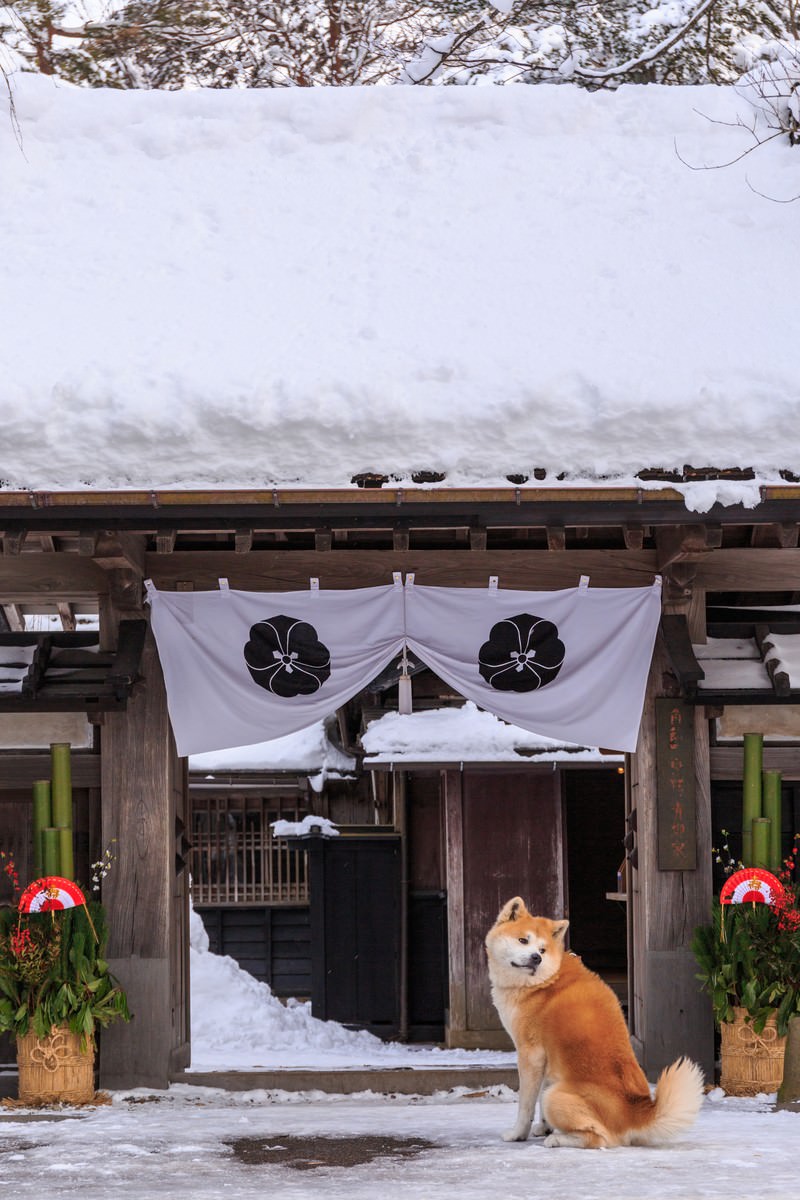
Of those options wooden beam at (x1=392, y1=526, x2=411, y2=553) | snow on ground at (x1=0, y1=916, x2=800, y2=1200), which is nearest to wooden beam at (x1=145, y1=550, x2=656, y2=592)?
wooden beam at (x1=392, y1=526, x2=411, y2=553)

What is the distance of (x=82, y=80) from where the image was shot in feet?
54.5

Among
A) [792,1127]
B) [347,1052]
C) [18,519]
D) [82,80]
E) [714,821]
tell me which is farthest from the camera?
[82,80]

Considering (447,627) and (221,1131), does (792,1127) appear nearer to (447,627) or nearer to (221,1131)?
(221,1131)

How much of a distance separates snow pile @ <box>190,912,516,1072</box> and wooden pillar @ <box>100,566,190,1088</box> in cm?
365

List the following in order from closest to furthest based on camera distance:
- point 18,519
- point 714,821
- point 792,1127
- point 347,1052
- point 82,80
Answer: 1. point 792,1127
2. point 18,519
3. point 714,821
4. point 347,1052
5. point 82,80

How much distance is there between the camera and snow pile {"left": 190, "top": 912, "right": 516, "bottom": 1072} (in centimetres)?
1175

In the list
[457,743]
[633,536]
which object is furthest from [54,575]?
[457,743]

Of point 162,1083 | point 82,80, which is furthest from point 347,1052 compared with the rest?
point 82,80

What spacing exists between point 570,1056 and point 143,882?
3340 mm

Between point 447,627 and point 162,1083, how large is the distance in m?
3.20

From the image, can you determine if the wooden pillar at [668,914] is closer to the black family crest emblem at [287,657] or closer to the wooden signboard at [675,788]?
the wooden signboard at [675,788]

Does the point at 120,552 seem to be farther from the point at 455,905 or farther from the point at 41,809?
the point at 455,905

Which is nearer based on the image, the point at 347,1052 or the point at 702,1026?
the point at 702,1026

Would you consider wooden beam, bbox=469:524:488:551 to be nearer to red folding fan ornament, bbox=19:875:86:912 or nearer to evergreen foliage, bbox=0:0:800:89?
→ red folding fan ornament, bbox=19:875:86:912
